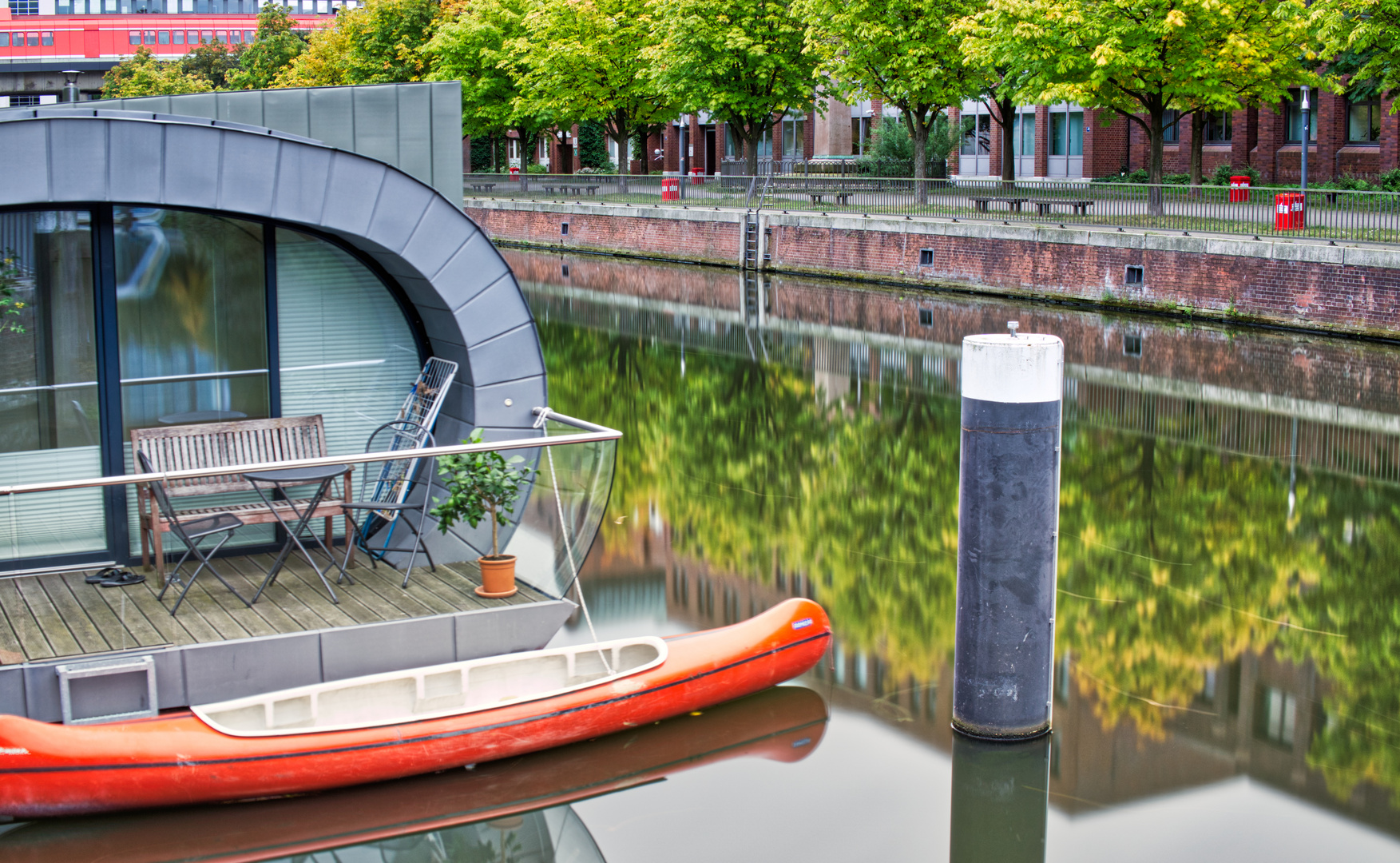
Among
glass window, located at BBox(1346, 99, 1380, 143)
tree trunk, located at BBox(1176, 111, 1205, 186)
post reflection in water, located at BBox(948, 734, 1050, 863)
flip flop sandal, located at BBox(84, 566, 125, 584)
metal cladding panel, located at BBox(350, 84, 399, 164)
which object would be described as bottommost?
post reflection in water, located at BBox(948, 734, 1050, 863)

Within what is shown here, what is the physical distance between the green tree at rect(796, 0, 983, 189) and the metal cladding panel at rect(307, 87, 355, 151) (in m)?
30.4

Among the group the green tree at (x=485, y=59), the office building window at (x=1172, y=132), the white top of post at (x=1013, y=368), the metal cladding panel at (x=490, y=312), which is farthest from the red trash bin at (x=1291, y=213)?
the green tree at (x=485, y=59)

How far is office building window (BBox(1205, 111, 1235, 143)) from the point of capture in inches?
1869

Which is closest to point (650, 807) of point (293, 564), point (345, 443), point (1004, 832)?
point (1004, 832)

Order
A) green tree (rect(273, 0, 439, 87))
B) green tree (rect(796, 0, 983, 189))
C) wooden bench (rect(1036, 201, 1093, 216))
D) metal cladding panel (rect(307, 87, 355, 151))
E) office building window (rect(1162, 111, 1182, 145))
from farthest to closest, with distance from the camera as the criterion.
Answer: green tree (rect(273, 0, 439, 87)), office building window (rect(1162, 111, 1182, 145)), green tree (rect(796, 0, 983, 189)), wooden bench (rect(1036, 201, 1093, 216)), metal cladding panel (rect(307, 87, 355, 151))

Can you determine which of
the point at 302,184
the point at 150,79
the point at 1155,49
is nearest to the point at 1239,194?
the point at 1155,49

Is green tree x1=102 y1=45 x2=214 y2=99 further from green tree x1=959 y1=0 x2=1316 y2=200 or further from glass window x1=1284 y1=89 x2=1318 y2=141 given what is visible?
green tree x1=959 y1=0 x2=1316 y2=200

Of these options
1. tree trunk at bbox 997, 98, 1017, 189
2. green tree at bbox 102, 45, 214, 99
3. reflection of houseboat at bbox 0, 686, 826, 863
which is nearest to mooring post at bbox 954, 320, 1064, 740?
reflection of houseboat at bbox 0, 686, 826, 863

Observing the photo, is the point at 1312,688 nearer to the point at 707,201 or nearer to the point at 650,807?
the point at 650,807

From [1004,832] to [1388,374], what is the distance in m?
16.4

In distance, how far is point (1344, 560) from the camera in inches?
504

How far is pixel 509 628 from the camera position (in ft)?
29.1

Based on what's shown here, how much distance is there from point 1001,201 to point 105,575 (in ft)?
95.1

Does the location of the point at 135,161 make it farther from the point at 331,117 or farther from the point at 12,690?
the point at 12,690
